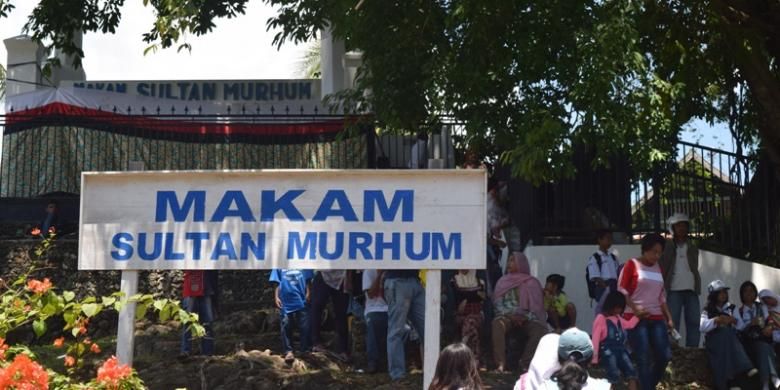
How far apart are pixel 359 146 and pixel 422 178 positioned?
7.26 metres

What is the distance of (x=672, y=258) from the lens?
11.6m

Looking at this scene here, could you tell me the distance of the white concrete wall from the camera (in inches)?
500

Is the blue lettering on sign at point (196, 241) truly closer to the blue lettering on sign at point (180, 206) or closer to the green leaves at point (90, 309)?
the blue lettering on sign at point (180, 206)

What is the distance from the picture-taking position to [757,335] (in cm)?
1051

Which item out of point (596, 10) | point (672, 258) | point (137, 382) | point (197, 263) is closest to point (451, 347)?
point (137, 382)

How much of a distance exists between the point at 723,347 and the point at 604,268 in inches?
61.6

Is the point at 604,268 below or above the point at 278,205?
below

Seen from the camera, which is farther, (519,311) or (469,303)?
(469,303)

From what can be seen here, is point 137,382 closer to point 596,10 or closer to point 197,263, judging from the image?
point 197,263

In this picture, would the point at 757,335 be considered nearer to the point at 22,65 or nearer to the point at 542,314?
the point at 542,314

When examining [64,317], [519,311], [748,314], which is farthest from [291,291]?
[748,314]

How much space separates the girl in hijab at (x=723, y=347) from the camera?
10.2m

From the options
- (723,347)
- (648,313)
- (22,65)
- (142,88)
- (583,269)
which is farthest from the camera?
(22,65)

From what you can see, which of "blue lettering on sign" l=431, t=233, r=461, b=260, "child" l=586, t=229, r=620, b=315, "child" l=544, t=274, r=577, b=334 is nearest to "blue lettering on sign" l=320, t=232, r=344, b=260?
"blue lettering on sign" l=431, t=233, r=461, b=260
